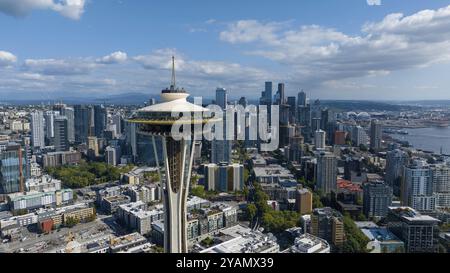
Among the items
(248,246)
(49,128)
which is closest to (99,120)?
(49,128)

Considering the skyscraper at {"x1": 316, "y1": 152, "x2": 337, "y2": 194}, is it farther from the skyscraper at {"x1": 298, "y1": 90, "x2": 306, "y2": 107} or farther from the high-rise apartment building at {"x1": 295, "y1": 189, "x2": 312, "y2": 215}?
the skyscraper at {"x1": 298, "y1": 90, "x2": 306, "y2": 107}

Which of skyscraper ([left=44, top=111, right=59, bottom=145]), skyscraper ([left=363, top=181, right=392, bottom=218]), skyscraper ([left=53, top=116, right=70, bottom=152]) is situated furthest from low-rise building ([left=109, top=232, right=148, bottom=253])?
skyscraper ([left=44, top=111, right=59, bottom=145])

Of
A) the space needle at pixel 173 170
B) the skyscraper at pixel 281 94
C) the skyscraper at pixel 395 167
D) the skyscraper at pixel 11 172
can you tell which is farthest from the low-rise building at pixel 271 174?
the skyscraper at pixel 11 172

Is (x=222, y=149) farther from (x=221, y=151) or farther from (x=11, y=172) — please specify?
(x=11, y=172)

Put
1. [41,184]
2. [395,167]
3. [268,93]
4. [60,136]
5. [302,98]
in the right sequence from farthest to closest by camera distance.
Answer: [302,98] → [268,93] → [60,136] → [41,184] → [395,167]

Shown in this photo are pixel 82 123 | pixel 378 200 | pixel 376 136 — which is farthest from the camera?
pixel 82 123

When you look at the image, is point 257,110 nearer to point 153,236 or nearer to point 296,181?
point 296,181
